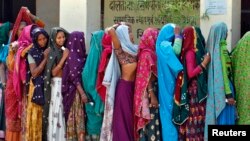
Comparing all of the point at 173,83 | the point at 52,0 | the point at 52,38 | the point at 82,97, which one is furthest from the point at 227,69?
the point at 52,0

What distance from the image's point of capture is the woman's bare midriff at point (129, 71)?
200 inches

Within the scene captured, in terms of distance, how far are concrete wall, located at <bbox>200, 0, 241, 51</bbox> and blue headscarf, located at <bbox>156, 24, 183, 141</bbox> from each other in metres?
0.73

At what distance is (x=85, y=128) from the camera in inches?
211

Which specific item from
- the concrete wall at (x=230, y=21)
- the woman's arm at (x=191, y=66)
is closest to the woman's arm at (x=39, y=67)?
the woman's arm at (x=191, y=66)

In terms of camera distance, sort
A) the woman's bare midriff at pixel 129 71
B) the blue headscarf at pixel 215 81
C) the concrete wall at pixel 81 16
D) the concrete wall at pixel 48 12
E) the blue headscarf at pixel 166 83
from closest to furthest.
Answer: the blue headscarf at pixel 215 81
the blue headscarf at pixel 166 83
the woman's bare midriff at pixel 129 71
the concrete wall at pixel 81 16
the concrete wall at pixel 48 12

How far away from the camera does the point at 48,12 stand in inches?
326

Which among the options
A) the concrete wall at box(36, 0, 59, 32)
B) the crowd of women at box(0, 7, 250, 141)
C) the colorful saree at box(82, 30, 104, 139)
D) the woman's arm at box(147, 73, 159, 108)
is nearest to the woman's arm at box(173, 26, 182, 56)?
the crowd of women at box(0, 7, 250, 141)

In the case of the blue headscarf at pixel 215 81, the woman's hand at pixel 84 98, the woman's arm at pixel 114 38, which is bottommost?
the woman's hand at pixel 84 98

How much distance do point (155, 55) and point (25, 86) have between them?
1633 millimetres

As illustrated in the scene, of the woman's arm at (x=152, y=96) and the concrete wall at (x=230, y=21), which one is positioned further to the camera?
the concrete wall at (x=230, y=21)

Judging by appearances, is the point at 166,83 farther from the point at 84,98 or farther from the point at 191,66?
the point at 84,98

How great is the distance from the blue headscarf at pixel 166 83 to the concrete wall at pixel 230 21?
73 cm

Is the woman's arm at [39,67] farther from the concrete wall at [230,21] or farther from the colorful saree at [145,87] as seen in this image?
the concrete wall at [230,21]

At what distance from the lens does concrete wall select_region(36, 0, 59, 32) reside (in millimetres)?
8266
